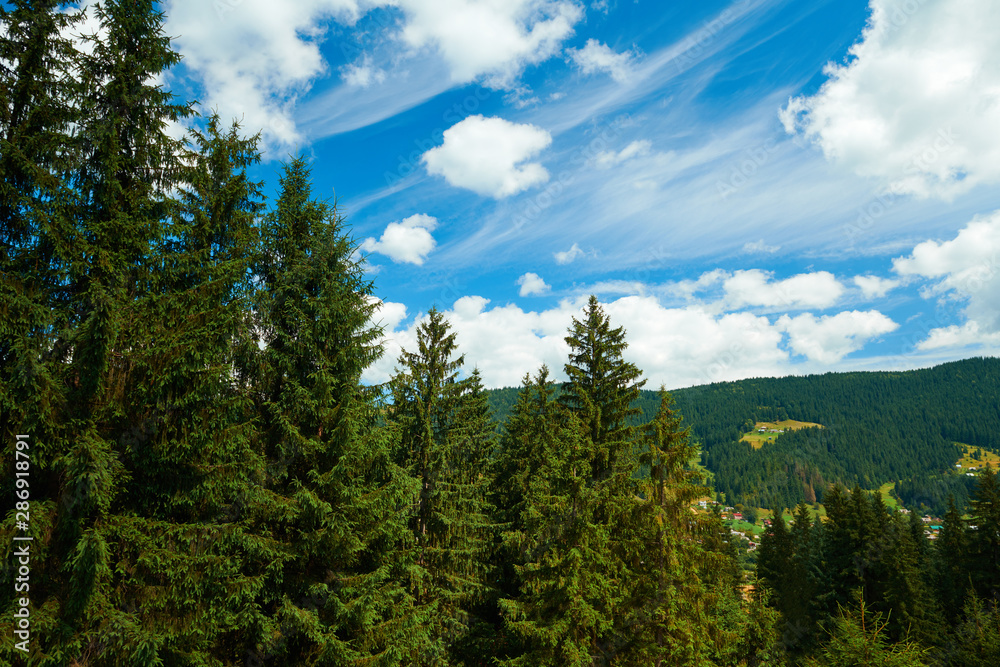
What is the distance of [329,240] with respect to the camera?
1175cm

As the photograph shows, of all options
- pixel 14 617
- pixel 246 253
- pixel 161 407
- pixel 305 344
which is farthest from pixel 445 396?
pixel 14 617

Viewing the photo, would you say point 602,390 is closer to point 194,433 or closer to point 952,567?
point 194,433

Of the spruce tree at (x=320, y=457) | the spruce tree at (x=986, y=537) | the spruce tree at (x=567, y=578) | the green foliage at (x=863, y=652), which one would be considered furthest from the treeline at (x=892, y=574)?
the spruce tree at (x=320, y=457)

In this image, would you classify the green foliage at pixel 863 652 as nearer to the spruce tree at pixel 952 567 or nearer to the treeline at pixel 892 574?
the treeline at pixel 892 574

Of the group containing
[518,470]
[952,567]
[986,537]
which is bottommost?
[952,567]

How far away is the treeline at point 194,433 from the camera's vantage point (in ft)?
23.5

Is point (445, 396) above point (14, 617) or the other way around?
above

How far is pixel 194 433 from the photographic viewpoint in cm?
822

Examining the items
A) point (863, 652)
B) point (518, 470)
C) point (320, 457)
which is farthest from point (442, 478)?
point (863, 652)

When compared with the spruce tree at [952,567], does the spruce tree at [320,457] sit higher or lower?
higher

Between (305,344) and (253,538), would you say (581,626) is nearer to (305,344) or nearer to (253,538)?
(253,538)

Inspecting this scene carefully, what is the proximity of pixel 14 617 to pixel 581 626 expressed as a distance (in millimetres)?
13394

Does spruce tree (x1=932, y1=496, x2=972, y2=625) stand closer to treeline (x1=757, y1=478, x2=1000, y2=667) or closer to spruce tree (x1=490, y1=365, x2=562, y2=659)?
treeline (x1=757, y1=478, x2=1000, y2=667)

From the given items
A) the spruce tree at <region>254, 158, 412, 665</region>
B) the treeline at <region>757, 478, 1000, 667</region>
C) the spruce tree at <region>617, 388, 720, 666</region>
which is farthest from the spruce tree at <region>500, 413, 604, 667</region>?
the treeline at <region>757, 478, 1000, 667</region>
